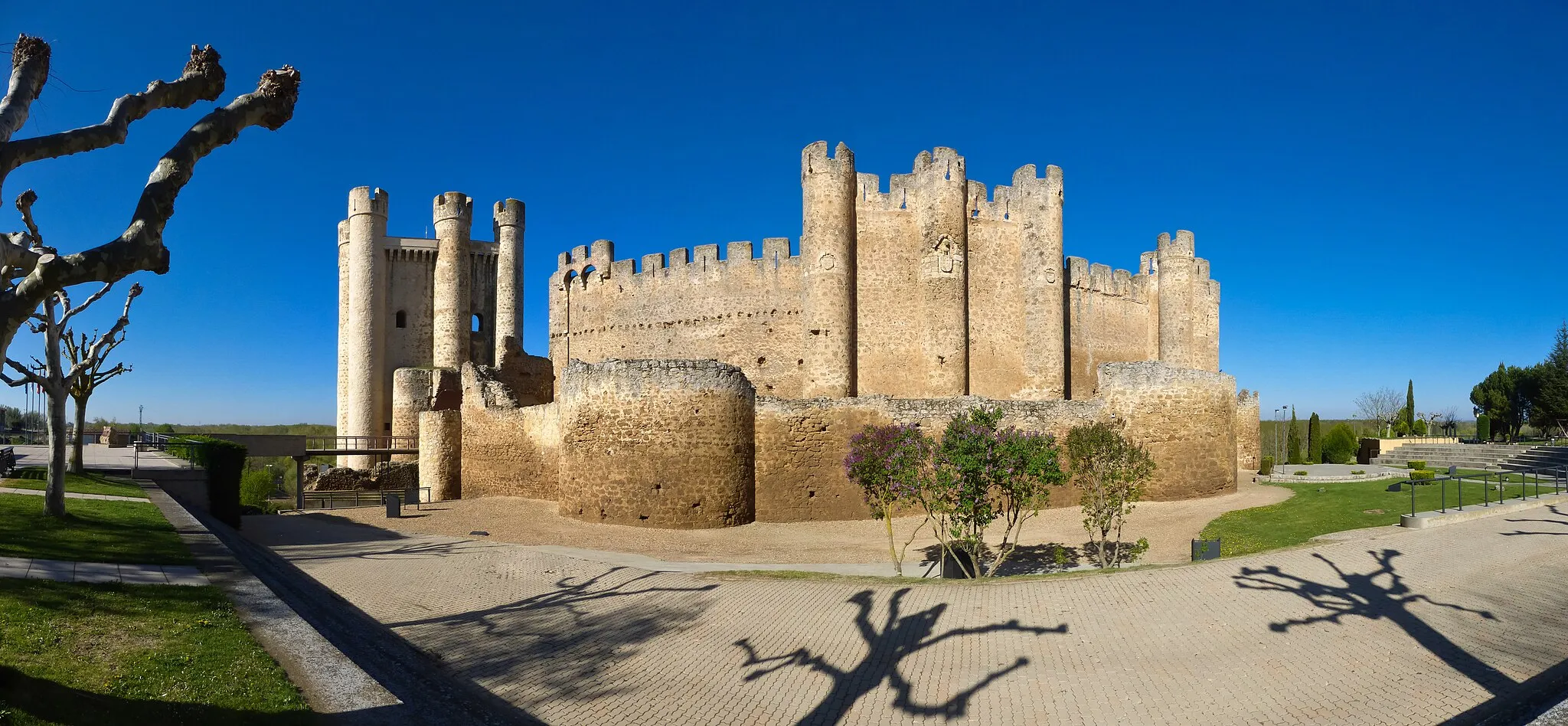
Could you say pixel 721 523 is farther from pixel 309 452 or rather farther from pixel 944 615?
pixel 309 452

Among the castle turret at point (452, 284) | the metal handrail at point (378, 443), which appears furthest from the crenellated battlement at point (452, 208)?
the metal handrail at point (378, 443)

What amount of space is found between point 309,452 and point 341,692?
28051mm

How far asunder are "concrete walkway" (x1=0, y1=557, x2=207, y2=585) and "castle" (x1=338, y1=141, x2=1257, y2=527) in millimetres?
11046

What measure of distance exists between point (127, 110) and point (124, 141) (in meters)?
0.28

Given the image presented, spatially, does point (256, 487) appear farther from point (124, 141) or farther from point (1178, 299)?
point (1178, 299)

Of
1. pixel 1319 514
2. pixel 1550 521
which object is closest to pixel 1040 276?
pixel 1319 514

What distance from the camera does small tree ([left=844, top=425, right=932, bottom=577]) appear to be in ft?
45.2

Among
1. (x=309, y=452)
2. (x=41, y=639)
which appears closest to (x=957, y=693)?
A: (x=41, y=639)

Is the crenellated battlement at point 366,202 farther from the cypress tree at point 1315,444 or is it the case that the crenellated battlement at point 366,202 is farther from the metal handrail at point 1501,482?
the cypress tree at point 1315,444

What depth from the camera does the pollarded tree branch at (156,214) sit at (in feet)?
16.4

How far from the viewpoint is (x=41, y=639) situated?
5.78 metres

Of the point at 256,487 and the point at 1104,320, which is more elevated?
the point at 1104,320

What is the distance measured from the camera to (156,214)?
561cm

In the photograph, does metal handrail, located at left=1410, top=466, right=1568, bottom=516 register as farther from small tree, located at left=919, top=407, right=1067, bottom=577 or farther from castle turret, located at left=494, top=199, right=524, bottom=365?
castle turret, located at left=494, top=199, right=524, bottom=365
